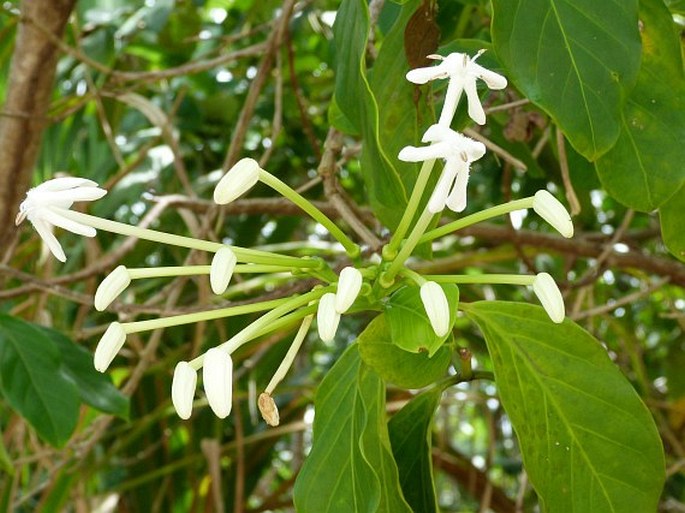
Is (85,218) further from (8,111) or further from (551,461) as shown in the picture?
(8,111)

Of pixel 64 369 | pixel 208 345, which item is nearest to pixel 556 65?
pixel 64 369

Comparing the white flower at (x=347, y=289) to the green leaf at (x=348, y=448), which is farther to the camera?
the green leaf at (x=348, y=448)

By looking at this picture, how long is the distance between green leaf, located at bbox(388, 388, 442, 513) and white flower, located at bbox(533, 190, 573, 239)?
0.82 ft

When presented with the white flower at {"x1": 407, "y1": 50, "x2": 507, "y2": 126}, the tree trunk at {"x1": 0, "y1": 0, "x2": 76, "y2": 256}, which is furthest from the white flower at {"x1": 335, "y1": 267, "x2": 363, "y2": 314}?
the tree trunk at {"x1": 0, "y1": 0, "x2": 76, "y2": 256}

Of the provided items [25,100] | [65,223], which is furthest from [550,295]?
[25,100]

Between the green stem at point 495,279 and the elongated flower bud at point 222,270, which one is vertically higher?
the elongated flower bud at point 222,270

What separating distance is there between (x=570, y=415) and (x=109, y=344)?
0.31m

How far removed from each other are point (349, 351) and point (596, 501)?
198mm

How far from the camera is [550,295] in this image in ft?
1.88

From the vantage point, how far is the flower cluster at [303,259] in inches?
21.7

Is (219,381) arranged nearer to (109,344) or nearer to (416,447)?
(109,344)

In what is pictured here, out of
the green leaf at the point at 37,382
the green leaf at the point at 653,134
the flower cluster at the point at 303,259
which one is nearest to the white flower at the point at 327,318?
the flower cluster at the point at 303,259

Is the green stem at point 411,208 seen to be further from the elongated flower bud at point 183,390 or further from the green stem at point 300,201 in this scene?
the elongated flower bud at point 183,390

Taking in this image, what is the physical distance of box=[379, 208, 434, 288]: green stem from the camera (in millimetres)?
590
